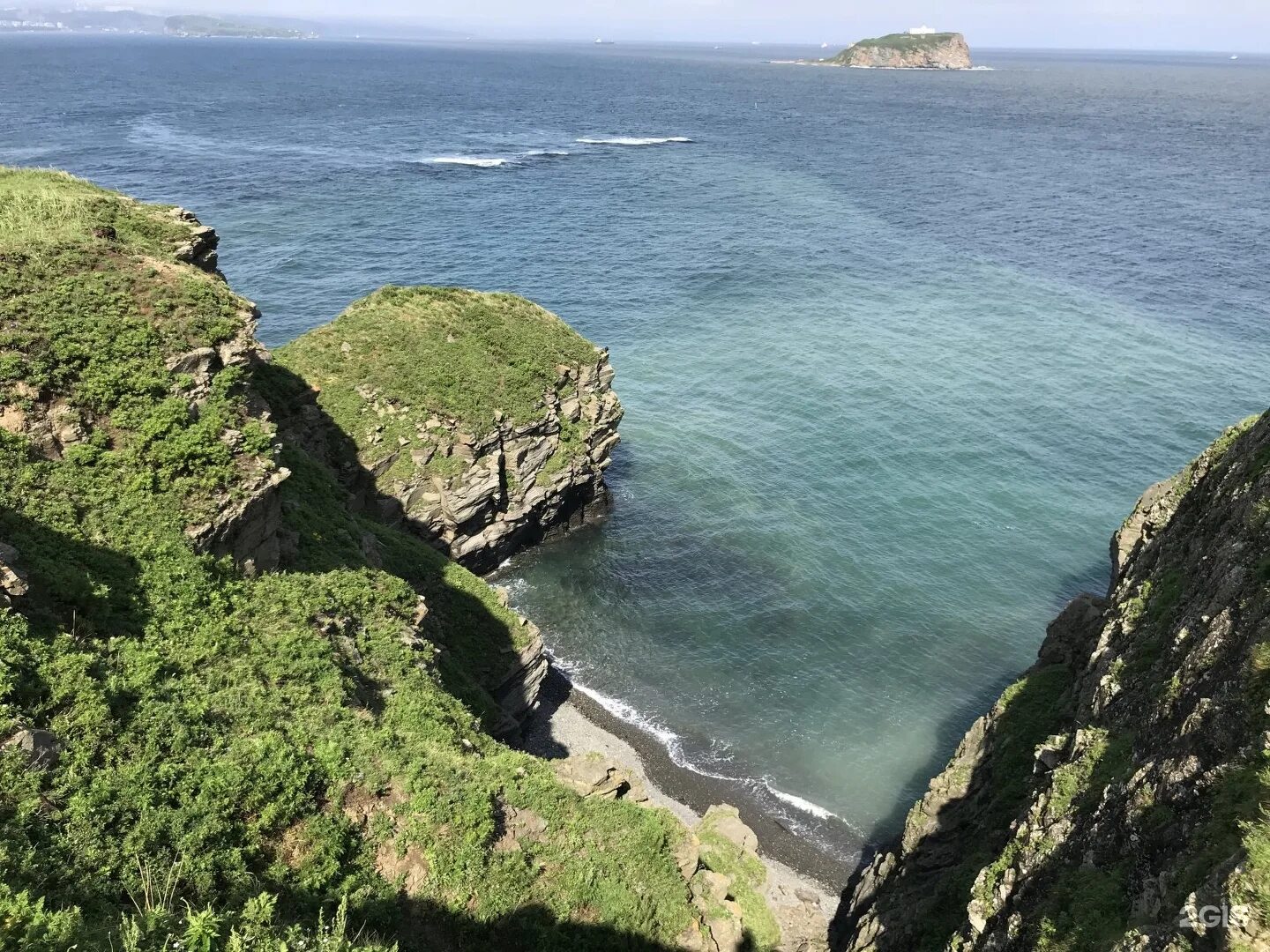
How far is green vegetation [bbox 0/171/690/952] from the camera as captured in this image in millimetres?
15617

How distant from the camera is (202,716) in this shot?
19359mm

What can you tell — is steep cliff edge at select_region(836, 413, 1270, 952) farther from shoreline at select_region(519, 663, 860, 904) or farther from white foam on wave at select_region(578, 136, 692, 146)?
white foam on wave at select_region(578, 136, 692, 146)

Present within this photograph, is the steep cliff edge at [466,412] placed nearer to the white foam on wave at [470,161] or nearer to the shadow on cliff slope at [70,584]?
the shadow on cliff slope at [70,584]

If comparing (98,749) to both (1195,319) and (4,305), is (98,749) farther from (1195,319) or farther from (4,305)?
(1195,319)

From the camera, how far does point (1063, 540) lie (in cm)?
5050

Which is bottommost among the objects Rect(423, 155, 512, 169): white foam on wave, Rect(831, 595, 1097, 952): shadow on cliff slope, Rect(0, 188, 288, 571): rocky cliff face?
Rect(831, 595, 1097, 952): shadow on cliff slope

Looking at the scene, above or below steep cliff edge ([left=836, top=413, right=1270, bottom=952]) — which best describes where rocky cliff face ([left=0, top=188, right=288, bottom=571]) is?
above

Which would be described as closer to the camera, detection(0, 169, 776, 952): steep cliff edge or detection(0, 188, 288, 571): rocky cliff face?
detection(0, 169, 776, 952): steep cliff edge

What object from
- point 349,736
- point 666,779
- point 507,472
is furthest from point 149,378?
point 666,779

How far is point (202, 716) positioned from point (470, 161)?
141839mm

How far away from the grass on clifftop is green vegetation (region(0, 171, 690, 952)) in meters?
15.8

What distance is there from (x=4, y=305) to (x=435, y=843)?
20.6 m

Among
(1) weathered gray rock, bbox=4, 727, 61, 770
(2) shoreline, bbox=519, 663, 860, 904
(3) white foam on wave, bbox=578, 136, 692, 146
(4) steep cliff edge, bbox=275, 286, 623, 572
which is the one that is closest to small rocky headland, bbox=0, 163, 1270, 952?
(1) weathered gray rock, bbox=4, 727, 61, 770

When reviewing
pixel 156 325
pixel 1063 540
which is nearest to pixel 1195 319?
pixel 1063 540
